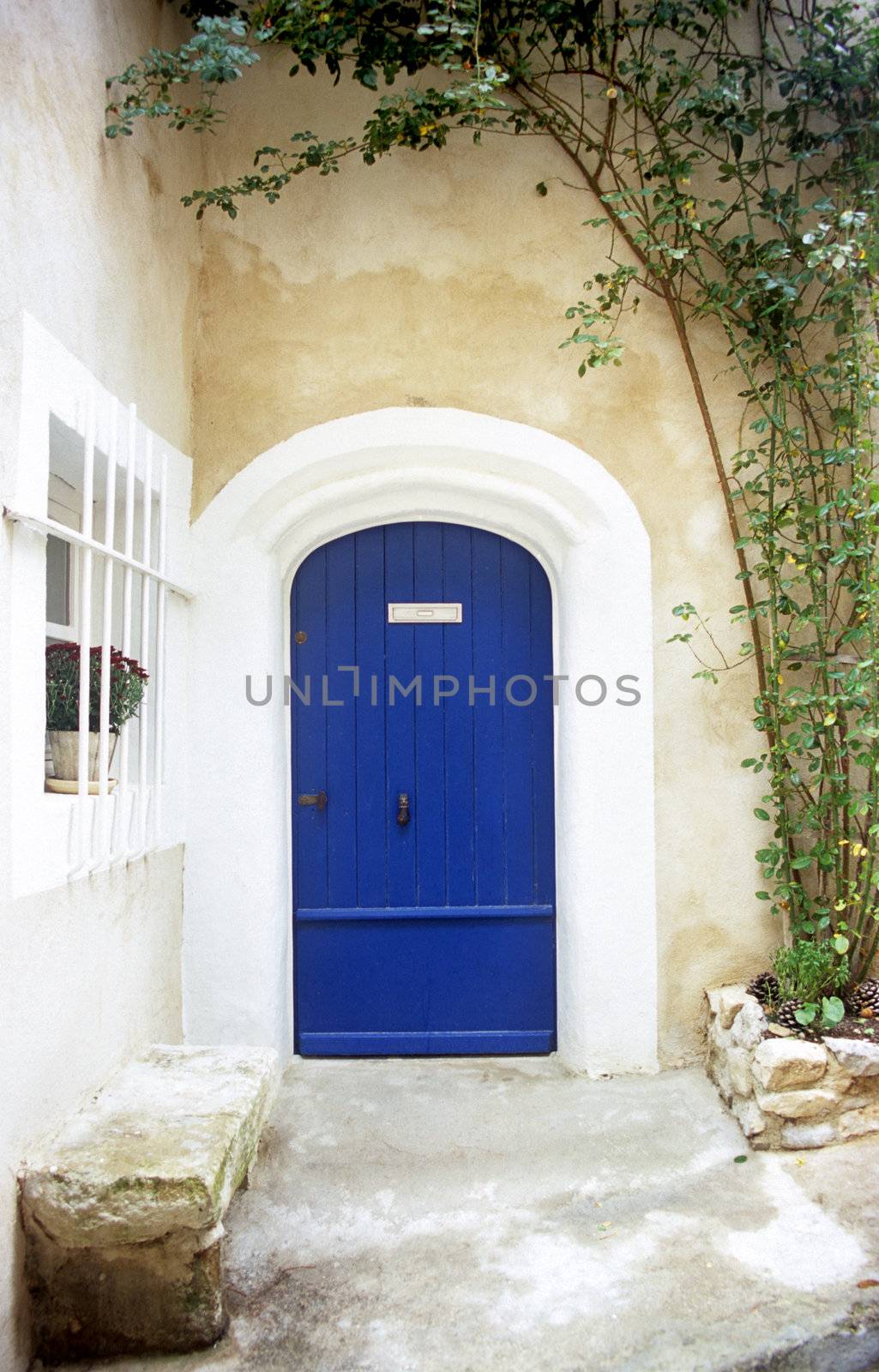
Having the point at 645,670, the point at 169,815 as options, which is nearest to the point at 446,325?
the point at 645,670

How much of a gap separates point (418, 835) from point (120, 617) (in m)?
1.37

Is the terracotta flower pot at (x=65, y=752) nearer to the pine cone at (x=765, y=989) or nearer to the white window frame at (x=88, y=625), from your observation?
the white window frame at (x=88, y=625)

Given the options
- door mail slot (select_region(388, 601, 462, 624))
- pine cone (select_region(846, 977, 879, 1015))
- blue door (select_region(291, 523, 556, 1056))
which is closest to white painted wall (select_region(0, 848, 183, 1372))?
blue door (select_region(291, 523, 556, 1056))

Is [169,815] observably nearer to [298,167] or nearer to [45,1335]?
[45,1335]

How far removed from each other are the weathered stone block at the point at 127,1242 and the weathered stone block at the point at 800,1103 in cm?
165

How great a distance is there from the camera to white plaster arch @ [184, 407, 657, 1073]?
11.2 ft

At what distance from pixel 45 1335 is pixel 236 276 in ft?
11.0

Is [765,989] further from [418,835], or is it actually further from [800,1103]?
[418,835]

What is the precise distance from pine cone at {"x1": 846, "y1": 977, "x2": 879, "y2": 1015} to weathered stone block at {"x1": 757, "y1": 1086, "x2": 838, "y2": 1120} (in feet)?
1.20

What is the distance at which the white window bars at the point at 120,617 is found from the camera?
243 centimetres

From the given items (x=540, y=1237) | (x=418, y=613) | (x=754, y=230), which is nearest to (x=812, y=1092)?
(x=540, y=1237)

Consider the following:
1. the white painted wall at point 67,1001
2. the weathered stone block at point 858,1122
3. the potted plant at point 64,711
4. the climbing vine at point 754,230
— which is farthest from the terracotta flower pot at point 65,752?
the weathered stone block at point 858,1122

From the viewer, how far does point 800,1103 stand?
2846 mm

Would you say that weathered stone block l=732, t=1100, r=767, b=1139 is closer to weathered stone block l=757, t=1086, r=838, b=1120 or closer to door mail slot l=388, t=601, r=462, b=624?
weathered stone block l=757, t=1086, r=838, b=1120
